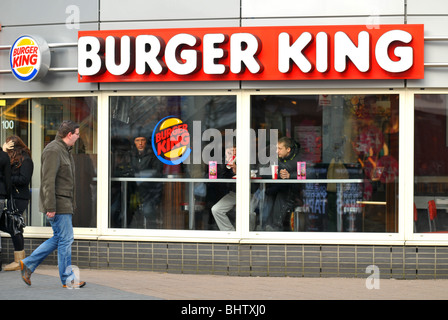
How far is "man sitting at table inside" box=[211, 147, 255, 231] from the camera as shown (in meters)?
10.4

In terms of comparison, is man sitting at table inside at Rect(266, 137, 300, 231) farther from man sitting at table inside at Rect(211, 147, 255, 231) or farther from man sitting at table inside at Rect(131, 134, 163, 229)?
man sitting at table inside at Rect(131, 134, 163, 229)

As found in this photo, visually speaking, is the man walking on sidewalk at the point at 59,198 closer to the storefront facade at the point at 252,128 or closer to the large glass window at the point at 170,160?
the storefront facade at the point at 252,128

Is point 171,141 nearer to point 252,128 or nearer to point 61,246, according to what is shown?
point 252,128

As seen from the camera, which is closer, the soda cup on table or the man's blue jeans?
the man's blue jeans

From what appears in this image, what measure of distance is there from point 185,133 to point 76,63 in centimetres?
183

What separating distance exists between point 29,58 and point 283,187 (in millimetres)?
3995

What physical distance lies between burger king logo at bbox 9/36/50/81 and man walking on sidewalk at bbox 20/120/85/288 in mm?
2155

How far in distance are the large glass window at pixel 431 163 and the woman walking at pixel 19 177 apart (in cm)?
533

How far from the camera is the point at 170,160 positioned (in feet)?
34.9

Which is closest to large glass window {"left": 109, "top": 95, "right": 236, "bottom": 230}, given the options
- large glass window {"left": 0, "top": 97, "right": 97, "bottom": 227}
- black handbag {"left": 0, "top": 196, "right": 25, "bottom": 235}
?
large glass window {"left": 0, "top": 97, "right": 97, "bottom": 227}

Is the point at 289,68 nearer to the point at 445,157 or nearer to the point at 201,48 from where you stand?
the point at 201,48

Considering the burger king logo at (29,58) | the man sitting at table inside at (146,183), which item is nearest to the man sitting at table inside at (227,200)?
the man sitting at table inside at (146,183)

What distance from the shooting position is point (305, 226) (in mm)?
10336

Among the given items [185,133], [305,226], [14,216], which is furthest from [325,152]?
[14,216]
